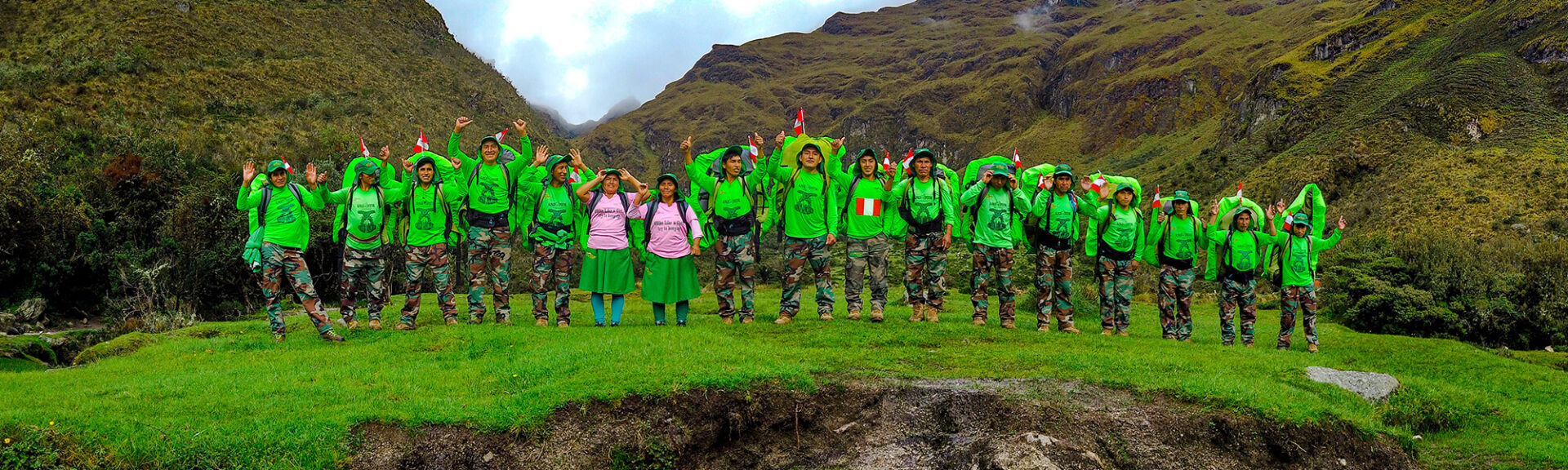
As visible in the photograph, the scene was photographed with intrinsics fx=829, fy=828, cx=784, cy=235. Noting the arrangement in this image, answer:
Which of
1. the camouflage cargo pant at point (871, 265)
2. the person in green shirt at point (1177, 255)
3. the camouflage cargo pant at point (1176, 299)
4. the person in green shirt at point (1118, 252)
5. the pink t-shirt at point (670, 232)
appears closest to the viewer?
the pink t-shirt at point (670, 232)

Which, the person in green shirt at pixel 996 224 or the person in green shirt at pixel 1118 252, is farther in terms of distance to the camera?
the person in green shirt at pixel 1118 252

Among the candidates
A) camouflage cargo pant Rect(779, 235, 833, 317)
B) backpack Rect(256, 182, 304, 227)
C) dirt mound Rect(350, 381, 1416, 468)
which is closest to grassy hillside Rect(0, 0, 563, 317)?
backpack Rect(256, 182, 304, 227)

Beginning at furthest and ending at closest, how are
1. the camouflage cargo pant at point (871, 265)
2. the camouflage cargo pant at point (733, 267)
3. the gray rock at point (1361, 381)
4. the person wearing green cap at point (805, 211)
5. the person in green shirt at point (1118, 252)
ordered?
the person in green shirt at point (1118, 252) < the camouflage cargo pant at point (871, 265) < the person wearing green cap at point (805, 211) < the camouflage cargo pant at point (733, 267) < the gray rock at point (1361, 381)

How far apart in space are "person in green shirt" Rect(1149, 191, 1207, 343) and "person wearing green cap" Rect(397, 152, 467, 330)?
10.6 meters

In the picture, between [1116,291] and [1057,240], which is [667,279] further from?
[1116,291]

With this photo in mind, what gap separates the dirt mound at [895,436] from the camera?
6965mm

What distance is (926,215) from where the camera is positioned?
12.0 m

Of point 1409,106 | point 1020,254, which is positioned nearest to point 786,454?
point 1020,254

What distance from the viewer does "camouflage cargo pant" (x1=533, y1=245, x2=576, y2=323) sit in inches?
472

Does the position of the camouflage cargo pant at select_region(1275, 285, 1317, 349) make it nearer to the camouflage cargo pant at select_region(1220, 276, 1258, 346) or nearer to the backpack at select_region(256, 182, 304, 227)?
the camouflage cargo pant at select_region(1220, 276, 1258, 346)

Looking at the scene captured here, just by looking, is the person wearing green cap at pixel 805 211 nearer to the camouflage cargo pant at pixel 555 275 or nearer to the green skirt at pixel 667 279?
the green skirt at pixel 667 279

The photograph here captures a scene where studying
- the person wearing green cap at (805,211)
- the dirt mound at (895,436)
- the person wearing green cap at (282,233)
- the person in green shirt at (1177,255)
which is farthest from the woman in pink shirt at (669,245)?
the person in green shirt at (1177,255)

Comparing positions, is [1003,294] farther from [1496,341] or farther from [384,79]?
[384,79]

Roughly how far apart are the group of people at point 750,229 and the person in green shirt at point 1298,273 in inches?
1.1
